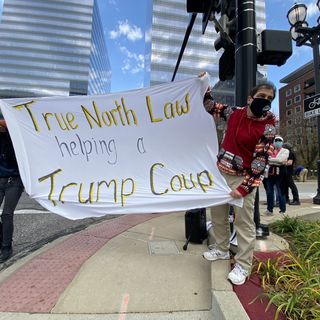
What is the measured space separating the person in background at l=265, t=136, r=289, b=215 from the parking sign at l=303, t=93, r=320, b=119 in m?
1.56

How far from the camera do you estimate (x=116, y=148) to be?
383 cm

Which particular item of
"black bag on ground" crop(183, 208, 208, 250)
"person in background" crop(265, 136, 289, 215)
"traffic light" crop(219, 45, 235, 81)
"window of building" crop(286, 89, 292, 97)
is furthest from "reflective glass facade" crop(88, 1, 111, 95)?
"black bag on ground" crop(183, 208, 208, 250)

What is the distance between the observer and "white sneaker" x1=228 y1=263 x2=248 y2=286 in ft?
8.97

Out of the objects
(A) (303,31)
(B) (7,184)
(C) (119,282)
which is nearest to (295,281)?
(C) (119,282)

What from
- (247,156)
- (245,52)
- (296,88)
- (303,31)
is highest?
(296,88)

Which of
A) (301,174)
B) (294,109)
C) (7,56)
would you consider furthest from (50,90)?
(301,174)

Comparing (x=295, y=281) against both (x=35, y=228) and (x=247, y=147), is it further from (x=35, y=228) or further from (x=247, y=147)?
(x=35, y=228)

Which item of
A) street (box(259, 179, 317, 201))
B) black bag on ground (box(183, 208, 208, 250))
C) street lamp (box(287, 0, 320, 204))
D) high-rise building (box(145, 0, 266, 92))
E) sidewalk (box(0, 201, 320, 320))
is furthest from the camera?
high-rise building (box(145, 0, 266, 92))

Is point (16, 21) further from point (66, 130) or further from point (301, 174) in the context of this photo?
point (66, 130)

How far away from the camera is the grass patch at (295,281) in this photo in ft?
7.21

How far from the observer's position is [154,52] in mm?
50125

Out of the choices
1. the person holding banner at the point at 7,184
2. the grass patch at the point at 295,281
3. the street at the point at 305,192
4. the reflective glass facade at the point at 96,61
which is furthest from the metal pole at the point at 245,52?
the reflective glass facade at the point at 96,61

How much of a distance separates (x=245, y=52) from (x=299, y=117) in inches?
1412

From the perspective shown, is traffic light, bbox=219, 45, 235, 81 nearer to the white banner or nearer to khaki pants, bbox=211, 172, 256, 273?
the white banner
